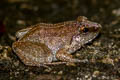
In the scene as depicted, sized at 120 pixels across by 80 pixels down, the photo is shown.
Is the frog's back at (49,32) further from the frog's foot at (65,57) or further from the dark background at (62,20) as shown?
the dark background at (62,20)

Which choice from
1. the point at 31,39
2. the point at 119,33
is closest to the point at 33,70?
the point at 31,39

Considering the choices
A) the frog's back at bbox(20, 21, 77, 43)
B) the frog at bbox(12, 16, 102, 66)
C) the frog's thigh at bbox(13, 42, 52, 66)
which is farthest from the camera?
the frog's back at bbox(20, 21, 77, 43)

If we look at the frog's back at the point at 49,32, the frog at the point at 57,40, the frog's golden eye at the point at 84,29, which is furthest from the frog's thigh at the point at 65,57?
the frog's golden eye at the point at 84,29

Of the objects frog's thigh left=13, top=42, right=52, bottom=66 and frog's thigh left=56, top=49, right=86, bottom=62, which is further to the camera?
frog's thigh left=56, top=49, right=86, bottom=62

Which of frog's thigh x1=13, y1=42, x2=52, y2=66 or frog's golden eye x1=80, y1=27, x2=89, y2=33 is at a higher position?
frog's golden eye x1=80, y1=27, x2=89, y2=33

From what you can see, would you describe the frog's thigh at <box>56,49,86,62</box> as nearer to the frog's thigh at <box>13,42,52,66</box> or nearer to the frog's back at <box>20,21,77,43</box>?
the frog's thigh at <box>13,42,52,66</box>

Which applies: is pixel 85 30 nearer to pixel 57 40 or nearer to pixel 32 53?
pixel 57 40

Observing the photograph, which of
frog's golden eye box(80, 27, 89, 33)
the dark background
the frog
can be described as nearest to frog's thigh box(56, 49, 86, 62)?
the frog

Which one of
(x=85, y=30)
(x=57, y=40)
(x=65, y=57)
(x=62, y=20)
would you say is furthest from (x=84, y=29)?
(x=62, y=20)

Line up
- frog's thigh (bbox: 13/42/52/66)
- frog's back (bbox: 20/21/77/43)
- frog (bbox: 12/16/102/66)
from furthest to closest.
Answer: frog's back (bbox: 20/21/77/43), frog (bbox: 12/16/102/66), frog's thigh (bbox: 13/42/52/66)
